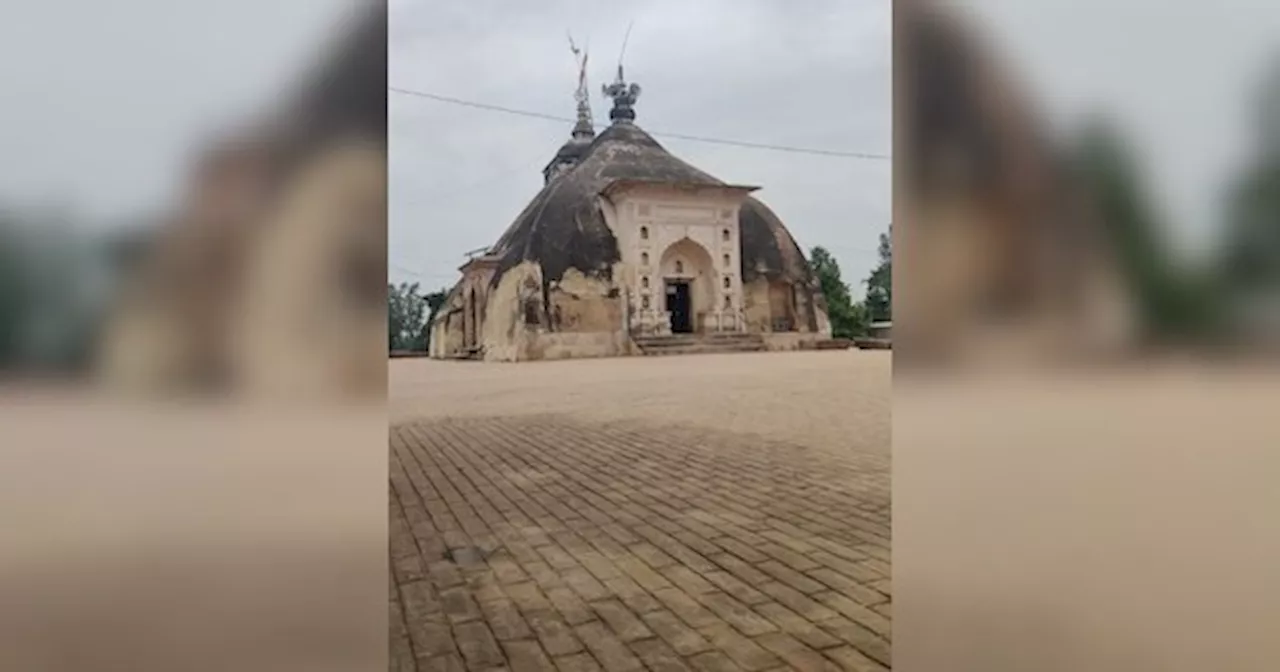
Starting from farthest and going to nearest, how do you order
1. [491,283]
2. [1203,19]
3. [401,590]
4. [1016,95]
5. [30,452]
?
[491,283], [401,590], [1016,95], [1203,19], [30,452]

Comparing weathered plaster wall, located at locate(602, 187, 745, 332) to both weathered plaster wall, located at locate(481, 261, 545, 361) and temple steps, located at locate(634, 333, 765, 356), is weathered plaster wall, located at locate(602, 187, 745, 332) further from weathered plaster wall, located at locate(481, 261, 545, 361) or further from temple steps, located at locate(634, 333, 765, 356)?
weathered plaster wall, located at locate(481, 261, 545, 361)

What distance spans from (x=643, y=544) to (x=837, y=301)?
80.3 feet

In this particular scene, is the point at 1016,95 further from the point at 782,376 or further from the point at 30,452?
the point at 782,376

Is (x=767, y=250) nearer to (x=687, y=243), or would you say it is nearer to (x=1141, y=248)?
(x=687, y=243)

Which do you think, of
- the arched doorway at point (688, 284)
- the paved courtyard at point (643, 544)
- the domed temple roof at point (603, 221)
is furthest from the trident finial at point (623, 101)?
the paved courtyard at point (643, 544)

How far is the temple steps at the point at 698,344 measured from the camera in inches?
813

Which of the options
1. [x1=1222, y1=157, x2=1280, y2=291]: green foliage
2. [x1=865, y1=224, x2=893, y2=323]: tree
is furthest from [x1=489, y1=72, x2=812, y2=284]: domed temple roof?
[x1=1222, y1=157, x2=1280, y2=291]: green foliage

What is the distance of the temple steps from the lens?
67.8 ft

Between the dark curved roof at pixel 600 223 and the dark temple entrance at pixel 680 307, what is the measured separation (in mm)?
1943

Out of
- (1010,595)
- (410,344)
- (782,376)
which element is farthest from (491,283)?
(1010,595)

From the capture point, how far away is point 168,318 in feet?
2.53

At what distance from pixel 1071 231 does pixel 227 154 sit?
0.87m

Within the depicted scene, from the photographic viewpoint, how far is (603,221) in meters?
22.9

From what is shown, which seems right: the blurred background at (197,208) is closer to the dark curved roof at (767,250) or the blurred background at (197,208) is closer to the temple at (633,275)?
the temple at (633,275)
